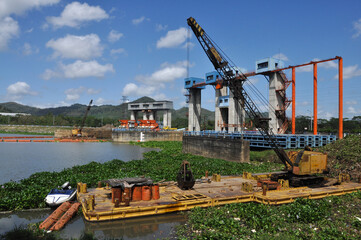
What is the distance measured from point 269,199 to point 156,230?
8018 millimetres

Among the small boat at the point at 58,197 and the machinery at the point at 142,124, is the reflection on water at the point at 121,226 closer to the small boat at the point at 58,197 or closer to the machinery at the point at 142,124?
the small boat at the point at 58,197

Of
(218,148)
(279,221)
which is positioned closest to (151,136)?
(218,148)

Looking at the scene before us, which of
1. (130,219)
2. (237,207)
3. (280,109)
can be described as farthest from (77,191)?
(280,109)

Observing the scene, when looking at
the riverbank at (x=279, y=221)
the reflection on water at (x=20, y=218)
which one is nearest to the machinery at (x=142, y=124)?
the reflection on water at (x=20, y=218)

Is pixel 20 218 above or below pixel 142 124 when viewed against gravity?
below

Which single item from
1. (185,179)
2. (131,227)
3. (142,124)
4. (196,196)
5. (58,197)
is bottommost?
(131,227)

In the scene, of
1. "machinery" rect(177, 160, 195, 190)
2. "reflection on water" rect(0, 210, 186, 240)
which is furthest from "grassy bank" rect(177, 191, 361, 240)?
"machinery" rect(177, 160, 195, 190)

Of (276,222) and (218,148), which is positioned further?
(218,148)

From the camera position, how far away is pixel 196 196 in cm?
1781

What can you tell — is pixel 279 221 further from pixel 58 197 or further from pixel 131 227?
pixel 58 197

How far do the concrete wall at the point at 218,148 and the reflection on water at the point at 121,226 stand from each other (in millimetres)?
27274

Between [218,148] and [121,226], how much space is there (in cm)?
3389

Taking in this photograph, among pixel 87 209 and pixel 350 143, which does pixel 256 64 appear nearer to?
pixel 350 143

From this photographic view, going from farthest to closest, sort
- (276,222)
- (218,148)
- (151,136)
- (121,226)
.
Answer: (151,136) < (218,148) < (121,226) < (276,222)
